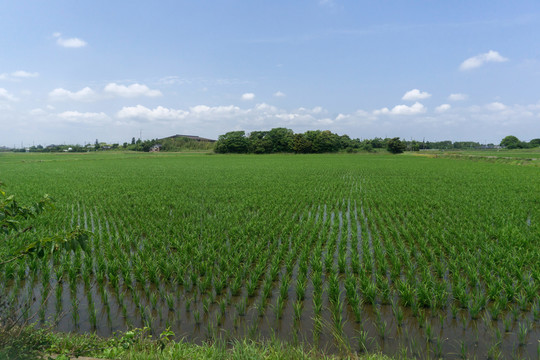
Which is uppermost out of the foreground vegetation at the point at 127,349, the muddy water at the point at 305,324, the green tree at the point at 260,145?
the green tree at the point at 260,145

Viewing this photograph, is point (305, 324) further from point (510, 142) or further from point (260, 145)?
point (510, 142)

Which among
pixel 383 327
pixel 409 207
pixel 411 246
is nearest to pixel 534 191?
pixel 409 207

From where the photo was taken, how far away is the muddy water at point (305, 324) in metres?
3.39

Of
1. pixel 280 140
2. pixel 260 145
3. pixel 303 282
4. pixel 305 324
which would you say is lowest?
pixel 305 324

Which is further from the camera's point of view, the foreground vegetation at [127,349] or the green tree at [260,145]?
the green tree at [260,145]

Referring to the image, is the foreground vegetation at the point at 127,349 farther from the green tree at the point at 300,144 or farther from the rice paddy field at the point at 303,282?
the green tree at the point at 300,144

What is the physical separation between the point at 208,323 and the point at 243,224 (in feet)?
15.7

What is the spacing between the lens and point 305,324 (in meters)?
3.83

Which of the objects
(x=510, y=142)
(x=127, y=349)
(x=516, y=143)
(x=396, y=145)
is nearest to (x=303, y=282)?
(x=127, y=349)

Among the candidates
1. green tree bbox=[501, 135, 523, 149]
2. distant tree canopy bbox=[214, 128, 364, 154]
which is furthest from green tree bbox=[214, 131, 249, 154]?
green tree bbox=[501, 135, 523, 149]

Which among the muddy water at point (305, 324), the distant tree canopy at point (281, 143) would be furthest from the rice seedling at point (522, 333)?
the distant tree canopy at point (281, 143)

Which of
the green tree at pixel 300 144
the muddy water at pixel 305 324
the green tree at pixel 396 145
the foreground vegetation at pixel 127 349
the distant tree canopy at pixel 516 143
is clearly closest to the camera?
the foreground vegetation at pixel 127 349

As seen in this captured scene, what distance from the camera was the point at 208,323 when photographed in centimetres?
373

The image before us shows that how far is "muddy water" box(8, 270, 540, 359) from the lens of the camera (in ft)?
11.1
